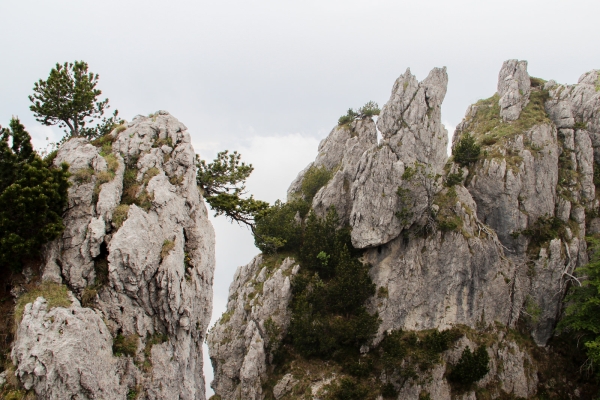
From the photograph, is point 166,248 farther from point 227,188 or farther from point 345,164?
point 345,164

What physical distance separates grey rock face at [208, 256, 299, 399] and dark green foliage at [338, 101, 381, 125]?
27546 mm

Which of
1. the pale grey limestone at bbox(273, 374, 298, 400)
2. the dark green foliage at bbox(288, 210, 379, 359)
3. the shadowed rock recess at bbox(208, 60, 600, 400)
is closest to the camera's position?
the pale grey limestone at bbox(273, 374, 298, 400)

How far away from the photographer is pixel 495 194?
45.1 meters

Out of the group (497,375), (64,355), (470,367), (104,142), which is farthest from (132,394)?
(497,375)

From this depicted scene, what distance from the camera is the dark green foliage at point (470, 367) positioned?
35.0 meters

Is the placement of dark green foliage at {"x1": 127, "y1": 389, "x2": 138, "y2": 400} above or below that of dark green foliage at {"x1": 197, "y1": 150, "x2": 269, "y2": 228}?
below

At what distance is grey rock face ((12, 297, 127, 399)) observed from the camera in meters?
12.8

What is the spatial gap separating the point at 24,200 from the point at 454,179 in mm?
42305

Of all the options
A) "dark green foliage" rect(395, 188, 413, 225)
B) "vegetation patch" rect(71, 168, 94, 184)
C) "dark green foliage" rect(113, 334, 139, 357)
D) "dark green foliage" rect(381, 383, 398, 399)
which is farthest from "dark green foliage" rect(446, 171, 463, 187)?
"dark green foliage" rect(113, 334, 139, 357)

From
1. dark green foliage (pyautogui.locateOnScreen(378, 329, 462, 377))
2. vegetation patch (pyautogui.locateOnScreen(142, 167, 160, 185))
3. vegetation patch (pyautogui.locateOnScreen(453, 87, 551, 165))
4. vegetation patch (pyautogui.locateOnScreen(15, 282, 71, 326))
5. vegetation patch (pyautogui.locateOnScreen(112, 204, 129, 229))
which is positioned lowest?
dark green foliage (pyautogui.locateOnScreen(378, 329, 462, 377))

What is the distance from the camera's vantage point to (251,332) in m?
38.6

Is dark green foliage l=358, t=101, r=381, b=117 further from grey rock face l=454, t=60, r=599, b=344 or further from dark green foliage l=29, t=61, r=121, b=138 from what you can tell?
dark green foliage l=29, t=61, r=121, b=138

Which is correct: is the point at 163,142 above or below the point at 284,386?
above

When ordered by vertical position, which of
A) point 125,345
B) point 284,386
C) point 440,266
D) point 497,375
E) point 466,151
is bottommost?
point 497,375
